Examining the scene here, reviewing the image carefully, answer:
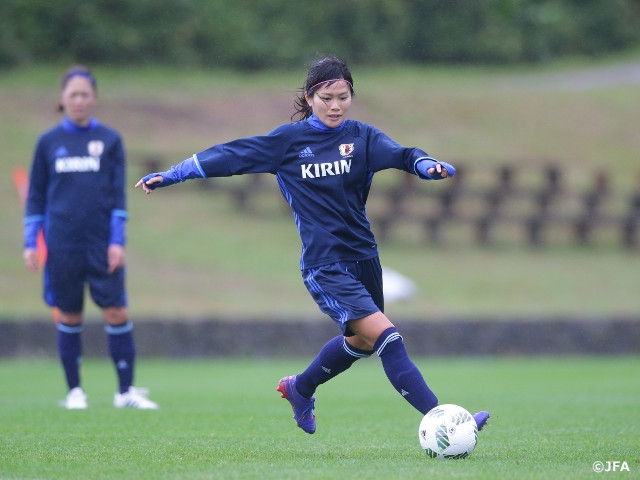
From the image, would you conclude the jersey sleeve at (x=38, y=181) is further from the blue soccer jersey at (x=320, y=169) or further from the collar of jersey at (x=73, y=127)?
the blue soccer jersey at (x=320, y=169)

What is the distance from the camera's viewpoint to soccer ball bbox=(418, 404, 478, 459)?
18.6 ft

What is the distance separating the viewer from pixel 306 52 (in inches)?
1204

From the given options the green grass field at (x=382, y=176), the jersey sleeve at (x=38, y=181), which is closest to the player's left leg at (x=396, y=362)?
the jersey sleeve at (x=38, y=181)

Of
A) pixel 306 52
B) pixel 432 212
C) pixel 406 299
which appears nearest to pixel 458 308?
pixel 406 299

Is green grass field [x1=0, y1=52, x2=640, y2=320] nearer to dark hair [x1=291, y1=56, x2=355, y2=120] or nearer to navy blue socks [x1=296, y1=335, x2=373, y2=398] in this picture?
navy blue socks [x1=296, y1=335, x2=373, y2=398]

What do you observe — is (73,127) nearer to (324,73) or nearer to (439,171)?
(324,73)

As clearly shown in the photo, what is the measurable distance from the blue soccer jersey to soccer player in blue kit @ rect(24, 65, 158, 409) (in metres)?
2.51

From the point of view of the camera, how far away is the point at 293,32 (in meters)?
30.8

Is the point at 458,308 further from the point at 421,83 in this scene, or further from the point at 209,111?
the point at 421,83

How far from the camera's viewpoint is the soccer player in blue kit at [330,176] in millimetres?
6109

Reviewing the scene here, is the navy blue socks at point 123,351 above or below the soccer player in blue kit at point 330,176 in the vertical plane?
below

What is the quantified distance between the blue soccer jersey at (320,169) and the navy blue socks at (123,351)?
285cm

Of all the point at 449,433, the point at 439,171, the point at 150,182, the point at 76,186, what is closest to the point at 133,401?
the point at 76,186

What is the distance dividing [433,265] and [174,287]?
4.56m
